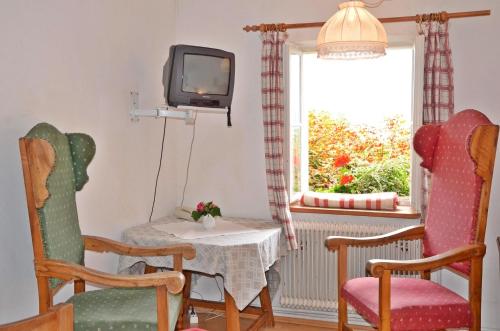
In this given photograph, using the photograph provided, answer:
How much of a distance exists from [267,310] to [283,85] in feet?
4.47

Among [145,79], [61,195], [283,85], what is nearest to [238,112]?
[283,85]

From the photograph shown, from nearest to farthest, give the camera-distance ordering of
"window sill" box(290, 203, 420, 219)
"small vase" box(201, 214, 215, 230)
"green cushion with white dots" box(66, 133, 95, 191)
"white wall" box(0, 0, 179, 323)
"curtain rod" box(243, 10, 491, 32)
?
"white wall" box(0, 0, 179, 323)
"green cushion with white dots" box(66, 133, 95, 191)
"curtain rod" box(243, 10, 491, 32)
"small vase" box(201, 214, 215, 230)
"window sill" box(290, 203, 420, 219)

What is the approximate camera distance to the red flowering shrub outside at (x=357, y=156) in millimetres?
3750

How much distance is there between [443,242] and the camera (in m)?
2.73

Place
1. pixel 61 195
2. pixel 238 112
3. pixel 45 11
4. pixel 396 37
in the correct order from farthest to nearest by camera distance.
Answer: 1. pixel 238 112
2. pixel 396 37
3. pixel 45 11
4. pixel 61 195

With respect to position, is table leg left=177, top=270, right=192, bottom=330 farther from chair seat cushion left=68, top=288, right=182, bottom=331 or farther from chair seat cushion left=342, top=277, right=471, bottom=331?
chair seat cushion left=342, top=277, right=471, bottom=331

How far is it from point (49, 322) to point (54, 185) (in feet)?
3.72

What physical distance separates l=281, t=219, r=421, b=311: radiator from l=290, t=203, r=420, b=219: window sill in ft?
0.19

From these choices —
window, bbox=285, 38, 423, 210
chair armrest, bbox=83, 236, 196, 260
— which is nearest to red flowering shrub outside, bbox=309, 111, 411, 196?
window, bbox=285, 38, 423, 210

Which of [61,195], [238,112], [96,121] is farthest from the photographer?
[238,112]

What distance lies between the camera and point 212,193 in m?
3.75

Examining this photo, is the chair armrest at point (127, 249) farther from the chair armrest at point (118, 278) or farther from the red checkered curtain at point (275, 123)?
the red checkered curtain at point (275, 123)

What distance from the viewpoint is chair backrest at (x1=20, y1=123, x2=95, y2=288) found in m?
2.23

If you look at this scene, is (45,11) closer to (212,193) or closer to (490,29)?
(212,193)
